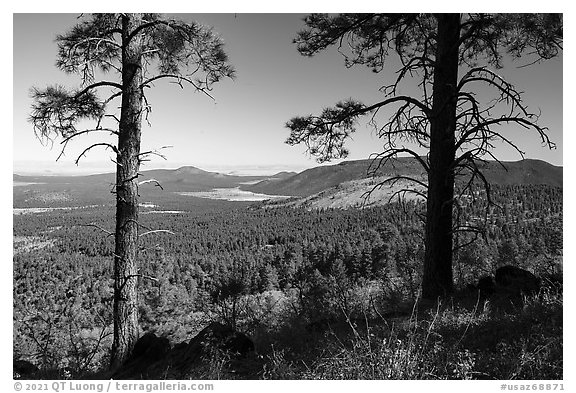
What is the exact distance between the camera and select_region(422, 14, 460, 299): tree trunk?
5.20 m

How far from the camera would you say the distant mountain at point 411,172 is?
5.05m

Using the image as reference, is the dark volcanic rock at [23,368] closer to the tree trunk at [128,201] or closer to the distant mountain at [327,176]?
the tree trunk at [128,201]

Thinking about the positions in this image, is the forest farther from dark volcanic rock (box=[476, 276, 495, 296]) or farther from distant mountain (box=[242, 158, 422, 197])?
distant mountain (box=[242, 158, 422, 197])

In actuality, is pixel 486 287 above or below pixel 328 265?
above

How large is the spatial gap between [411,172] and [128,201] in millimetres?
4318

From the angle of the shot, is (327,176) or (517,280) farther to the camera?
(327,176)

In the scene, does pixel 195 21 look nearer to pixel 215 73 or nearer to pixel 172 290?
pixel 215 73

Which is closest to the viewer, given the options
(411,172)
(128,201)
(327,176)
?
(128,201)

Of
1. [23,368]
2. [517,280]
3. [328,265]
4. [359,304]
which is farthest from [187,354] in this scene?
[328,265]

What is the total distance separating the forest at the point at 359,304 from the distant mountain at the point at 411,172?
0.88 ft

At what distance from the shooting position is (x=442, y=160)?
5223mm

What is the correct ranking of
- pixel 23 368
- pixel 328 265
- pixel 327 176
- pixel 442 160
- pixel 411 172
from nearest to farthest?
pixel 23 368, pixel 442 160, pixel 411 172, pixel 327 176, pixel 328 265

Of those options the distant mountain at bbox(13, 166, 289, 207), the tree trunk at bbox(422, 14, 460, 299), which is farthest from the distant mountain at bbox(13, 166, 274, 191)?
the tree trunk at bbox(422, 14, 460, 299)

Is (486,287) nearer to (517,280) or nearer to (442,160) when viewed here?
(517,280)
